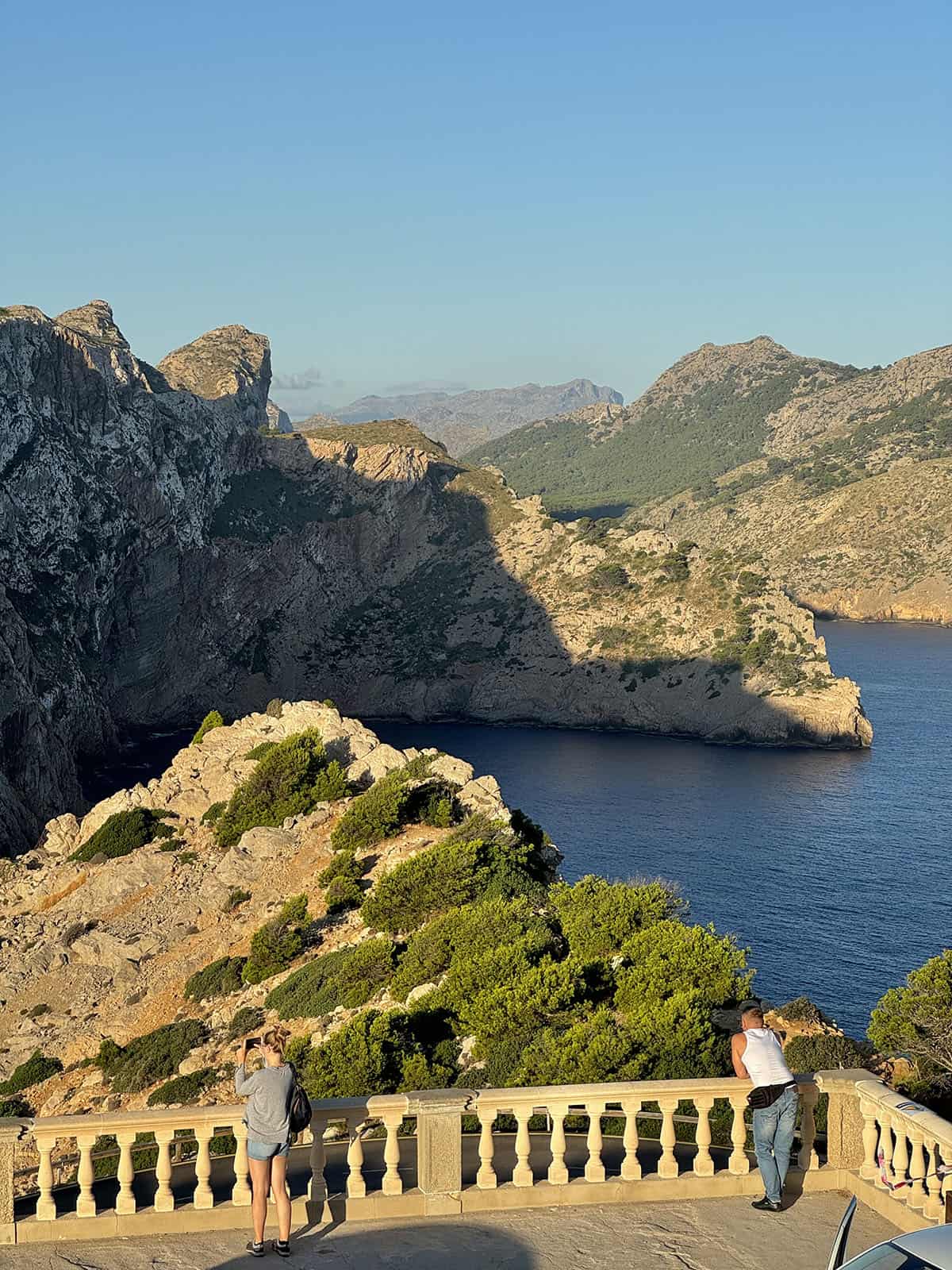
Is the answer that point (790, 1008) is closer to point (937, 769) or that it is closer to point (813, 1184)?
point (813, 1184)

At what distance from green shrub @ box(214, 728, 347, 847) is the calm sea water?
1114 inches

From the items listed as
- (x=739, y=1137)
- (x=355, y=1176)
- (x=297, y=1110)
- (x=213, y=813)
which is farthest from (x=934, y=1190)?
(x=213, y=813)

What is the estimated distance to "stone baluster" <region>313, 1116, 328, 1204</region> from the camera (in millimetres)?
17203

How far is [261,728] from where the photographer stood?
6881cm

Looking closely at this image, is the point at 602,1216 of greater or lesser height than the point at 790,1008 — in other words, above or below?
above

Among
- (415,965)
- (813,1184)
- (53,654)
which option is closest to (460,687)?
(53,654)

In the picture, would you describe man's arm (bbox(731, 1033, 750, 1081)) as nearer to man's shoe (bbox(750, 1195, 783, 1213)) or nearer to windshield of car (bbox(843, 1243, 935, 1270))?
man's shoe (bbox(750, 1195, 783, 1213))

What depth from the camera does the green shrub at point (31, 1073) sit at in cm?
4600

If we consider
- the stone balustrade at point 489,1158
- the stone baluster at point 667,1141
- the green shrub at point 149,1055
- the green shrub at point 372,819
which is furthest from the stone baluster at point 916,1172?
the green shrub at point 372,819

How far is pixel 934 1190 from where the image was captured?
16562 mm

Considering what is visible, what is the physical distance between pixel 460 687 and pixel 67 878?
4959 inches

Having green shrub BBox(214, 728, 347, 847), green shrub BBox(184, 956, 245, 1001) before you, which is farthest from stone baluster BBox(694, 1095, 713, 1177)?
green shrub BBox(214, 728, 347, 847)

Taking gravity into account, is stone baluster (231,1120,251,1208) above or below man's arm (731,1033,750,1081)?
below

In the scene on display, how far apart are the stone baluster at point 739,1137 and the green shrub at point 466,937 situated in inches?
744
